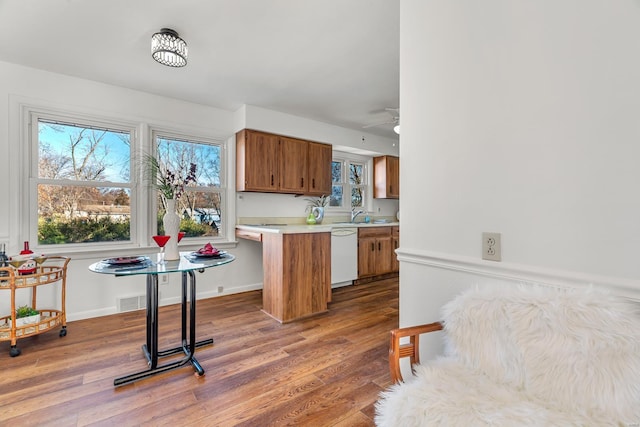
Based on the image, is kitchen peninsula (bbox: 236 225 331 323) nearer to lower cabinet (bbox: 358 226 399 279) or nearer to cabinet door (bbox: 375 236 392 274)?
lower cabinet (bbox: 358 226 399 279)

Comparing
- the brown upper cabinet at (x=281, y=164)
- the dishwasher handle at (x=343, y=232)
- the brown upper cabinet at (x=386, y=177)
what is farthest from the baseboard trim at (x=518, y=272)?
the brown upper cabinet at (x=386, y=177)

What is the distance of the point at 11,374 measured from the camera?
1945 millimetres

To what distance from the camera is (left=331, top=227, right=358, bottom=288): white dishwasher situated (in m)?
4.07

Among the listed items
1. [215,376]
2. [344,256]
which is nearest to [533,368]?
[215,376]

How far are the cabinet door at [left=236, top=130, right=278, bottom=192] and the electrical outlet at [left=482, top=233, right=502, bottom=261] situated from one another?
2.91m

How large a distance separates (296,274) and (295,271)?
34 mm

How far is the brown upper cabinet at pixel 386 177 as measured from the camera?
5.38m

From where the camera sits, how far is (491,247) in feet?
4.28

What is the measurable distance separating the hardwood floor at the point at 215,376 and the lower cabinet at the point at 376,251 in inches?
60.0

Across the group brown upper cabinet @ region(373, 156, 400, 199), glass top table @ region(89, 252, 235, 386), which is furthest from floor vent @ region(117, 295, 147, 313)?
brown upper cabinet @ region(373, 156, 400, 199)

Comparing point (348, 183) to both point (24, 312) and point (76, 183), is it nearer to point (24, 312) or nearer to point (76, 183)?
point (76, 183)

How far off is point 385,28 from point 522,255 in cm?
181

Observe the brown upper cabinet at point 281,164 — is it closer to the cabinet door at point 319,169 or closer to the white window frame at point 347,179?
the cabinet door at point 319,169

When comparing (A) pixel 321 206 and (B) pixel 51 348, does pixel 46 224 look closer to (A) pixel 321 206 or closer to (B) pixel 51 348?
(B) pixel 51 348
